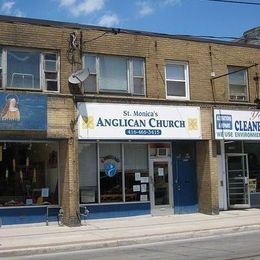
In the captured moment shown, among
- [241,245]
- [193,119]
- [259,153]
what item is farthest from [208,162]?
[241,245]

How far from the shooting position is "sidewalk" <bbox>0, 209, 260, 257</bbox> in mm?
14680

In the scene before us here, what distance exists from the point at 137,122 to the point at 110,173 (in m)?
2.13

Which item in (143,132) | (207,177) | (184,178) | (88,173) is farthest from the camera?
(184,178)

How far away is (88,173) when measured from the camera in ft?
67.1

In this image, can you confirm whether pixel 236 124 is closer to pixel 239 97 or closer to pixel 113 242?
pixel 239 97

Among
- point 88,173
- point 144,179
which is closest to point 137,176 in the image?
point 144,179

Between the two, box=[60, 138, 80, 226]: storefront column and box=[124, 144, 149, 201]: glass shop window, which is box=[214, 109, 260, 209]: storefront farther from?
box=[60, 138, 80, 226]: storefront column

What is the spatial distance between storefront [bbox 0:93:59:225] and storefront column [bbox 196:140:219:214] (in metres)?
5.96

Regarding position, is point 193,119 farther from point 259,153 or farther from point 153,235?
point 153,235

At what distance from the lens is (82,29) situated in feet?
65.4

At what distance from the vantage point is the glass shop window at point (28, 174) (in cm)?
1902

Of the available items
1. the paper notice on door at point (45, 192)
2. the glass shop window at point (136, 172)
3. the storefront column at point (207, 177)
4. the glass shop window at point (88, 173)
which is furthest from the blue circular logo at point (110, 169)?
the storefront column at point (207, 177)

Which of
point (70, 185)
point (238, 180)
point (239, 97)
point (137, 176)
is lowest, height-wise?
point (70, 185)

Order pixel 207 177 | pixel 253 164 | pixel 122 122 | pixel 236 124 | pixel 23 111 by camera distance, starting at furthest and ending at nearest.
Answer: pixel 253 164 → pixel 236 124 → pixel 207 177 → pixel 122 122 → pixel 23 111
